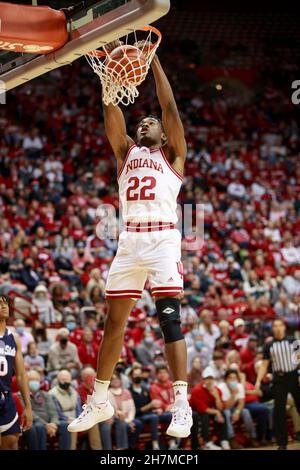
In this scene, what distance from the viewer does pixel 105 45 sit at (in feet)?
22.7

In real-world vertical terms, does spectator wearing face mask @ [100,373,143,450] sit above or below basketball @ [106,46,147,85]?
below

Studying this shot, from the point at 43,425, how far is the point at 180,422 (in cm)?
512

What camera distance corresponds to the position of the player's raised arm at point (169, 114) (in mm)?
6816

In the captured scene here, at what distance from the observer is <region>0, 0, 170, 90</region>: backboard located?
6109 millimetres

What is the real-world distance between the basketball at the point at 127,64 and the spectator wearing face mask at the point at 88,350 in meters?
6.71

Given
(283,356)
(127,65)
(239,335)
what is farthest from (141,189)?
(239,335)

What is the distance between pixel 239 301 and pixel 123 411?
17.4 ft

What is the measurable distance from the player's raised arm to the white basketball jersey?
0.13 m

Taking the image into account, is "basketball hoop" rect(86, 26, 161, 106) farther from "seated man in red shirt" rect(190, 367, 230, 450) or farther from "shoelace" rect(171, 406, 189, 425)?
"seated man in red shirt" rect(190, 367, 230, 450)

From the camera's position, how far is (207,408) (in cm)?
1238

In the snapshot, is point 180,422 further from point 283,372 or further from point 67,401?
point 283,372

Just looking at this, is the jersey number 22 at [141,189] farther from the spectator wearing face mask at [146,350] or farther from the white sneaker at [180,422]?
the spectator wearing face mask at [146,350]

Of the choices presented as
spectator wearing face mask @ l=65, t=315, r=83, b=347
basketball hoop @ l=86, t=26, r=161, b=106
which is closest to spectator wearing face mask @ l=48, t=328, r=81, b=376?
spectator wearing face mask @ l=65, t=315, r=83, b=347

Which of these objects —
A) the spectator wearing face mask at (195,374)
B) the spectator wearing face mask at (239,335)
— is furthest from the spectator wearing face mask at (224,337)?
the spectator wearing face mask at (195,374)
